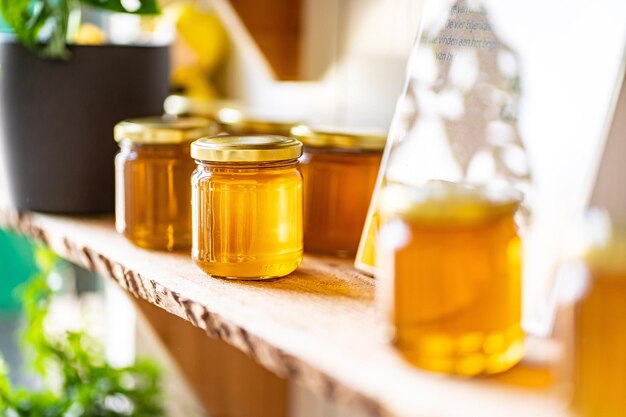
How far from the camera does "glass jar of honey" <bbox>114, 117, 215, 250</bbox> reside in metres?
0.99

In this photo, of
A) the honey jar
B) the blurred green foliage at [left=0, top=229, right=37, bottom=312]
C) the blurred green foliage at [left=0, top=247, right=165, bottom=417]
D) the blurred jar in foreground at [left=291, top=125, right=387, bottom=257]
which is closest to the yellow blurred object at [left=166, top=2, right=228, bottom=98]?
the blurred green foliage at [left=0, top=247, right=165, bottom=417]

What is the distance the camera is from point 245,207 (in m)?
0.82

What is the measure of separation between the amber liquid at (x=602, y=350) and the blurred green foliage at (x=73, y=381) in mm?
856

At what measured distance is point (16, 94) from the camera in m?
1.14

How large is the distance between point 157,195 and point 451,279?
0.46 m

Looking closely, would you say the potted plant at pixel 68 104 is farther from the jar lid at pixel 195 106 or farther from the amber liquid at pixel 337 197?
the amber liquid at pixel 337 197

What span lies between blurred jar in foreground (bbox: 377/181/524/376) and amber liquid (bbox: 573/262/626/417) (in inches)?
2.8

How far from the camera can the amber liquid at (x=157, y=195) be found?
99 cm

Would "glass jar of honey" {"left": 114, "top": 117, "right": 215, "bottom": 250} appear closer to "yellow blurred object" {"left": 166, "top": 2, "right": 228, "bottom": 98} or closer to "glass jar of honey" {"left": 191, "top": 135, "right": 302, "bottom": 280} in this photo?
"glass jar of honey" {"left": 191, "top": 135, "right": 302, "bottom": 280}

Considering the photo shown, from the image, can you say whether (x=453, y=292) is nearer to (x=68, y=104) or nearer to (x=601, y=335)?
(x=601, y=335)

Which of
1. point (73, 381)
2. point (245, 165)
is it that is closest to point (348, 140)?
point (245, 165)

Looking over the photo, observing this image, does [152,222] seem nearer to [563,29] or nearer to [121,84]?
[121,84]

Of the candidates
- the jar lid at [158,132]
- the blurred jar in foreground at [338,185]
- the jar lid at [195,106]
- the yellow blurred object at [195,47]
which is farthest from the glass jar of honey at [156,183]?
the yellow blurred object at [195,47]

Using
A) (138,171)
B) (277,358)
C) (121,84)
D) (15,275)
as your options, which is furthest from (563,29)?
(15,275)
